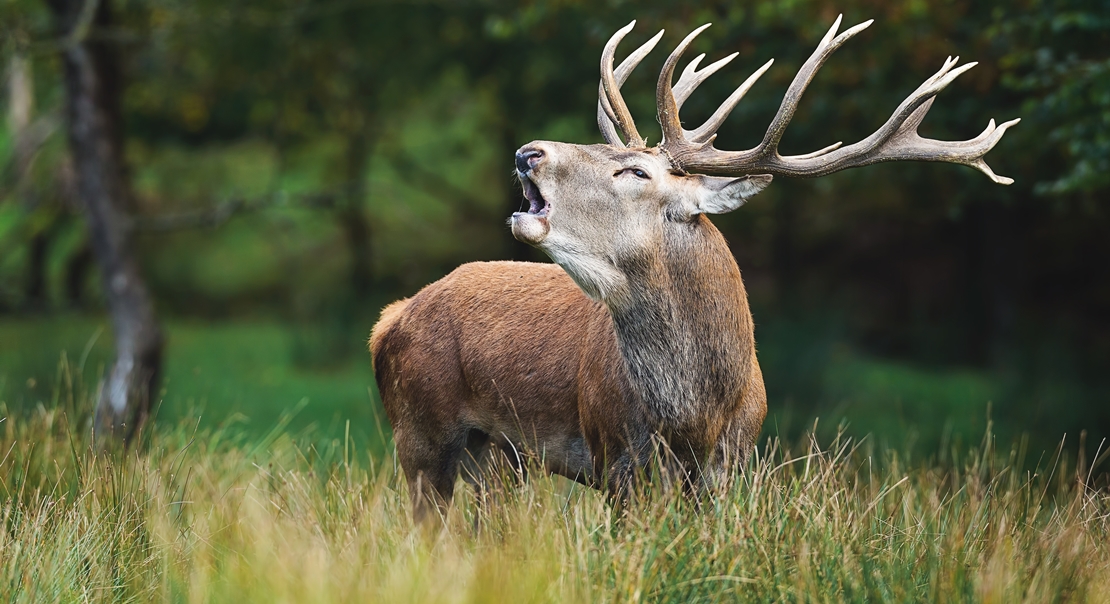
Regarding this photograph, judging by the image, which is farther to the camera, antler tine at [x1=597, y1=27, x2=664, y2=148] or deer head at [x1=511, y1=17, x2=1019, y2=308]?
antler tine at [x1=597, y1=27, x2=664, y2=148]

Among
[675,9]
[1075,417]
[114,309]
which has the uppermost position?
[675,9]

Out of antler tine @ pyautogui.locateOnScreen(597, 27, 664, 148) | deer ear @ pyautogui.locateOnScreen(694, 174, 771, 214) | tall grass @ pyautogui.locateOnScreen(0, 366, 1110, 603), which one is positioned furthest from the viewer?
antler tine @ pyautogui.locateOnScreen(597, 27, 664, 148)

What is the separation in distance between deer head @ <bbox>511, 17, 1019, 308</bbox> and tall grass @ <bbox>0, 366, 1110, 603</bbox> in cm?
Result: 83

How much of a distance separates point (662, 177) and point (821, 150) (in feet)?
1.92

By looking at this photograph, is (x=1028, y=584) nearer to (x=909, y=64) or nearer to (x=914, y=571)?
(x=914, y=571)

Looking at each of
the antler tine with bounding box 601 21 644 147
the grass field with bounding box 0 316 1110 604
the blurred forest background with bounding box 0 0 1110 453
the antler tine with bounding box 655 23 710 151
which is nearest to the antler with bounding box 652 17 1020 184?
the antler tine with bounding box 655 23 710 151

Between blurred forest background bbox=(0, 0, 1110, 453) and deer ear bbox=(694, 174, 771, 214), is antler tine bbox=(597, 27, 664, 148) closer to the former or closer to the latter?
deer ear bbox=(694, 174, 771, 214)

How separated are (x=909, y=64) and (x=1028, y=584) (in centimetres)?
612

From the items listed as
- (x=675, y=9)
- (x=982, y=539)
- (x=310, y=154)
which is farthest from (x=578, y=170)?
(x=310, y=154)

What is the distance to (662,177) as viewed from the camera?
440cm

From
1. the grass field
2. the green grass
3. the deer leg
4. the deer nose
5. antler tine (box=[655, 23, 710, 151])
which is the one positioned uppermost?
antler tine (box=[655, 23, 710, 151])

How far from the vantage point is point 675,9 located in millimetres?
9148

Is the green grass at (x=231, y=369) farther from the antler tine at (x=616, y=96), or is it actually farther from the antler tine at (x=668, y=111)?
the antler tine at (x=668, y=111)

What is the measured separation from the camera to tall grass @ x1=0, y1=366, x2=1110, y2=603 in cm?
337
